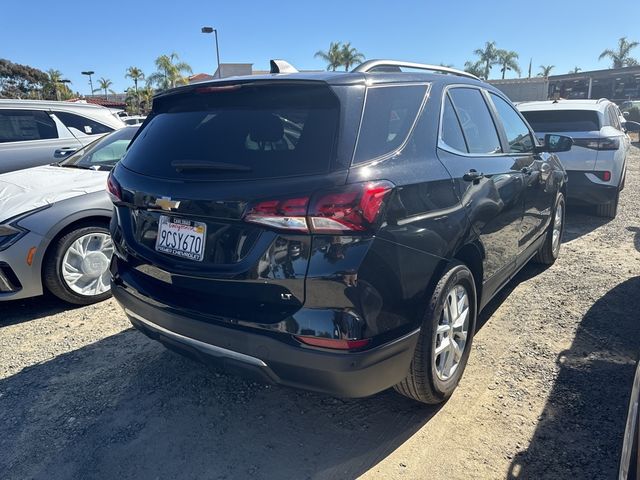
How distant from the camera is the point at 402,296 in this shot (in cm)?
214

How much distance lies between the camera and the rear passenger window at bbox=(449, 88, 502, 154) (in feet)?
9.61

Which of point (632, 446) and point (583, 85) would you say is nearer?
point (632, 446)

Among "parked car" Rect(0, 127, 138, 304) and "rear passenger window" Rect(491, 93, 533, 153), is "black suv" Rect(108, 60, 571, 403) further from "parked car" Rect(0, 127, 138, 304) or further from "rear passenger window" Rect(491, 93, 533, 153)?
"parked car" Rect(0, 127, 138, 304)

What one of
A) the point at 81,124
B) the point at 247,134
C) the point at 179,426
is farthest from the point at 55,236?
the point at 81,124

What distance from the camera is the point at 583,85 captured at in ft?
162

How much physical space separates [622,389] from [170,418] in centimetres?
265

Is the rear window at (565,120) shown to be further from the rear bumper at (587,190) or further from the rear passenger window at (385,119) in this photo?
the rear passenger window at (385,119)

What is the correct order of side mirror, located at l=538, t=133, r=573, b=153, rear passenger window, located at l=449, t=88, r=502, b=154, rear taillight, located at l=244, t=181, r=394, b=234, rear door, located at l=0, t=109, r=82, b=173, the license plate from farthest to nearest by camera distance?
rear door, located at l=0, t=109, r=82, b=173
side mirror, located at l=538, t=133, r=573, b=153
rear passenger window, located at l=449, t=88, r=502, b=154
the license plate
rear taillight, located at l=244, t=181, r=394, b=234

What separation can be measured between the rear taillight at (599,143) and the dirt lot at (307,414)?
123 inches

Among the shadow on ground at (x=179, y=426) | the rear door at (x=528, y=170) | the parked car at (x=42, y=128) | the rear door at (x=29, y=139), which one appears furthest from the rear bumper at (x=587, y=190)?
the rear door at (x=29, y=139)

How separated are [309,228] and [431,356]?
100cm

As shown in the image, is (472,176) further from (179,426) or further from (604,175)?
(604,175)

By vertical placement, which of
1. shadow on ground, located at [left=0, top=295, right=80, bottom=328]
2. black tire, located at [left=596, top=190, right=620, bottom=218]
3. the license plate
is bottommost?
shadow on ground, located at [left=0, top=295, right=80, bottom=328]

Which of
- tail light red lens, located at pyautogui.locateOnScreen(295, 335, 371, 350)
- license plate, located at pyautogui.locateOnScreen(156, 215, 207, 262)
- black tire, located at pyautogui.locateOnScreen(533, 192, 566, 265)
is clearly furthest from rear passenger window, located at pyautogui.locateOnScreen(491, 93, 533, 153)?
license plate, located at pyautogui.locateOnScreen(156, 215, 207, 262)
